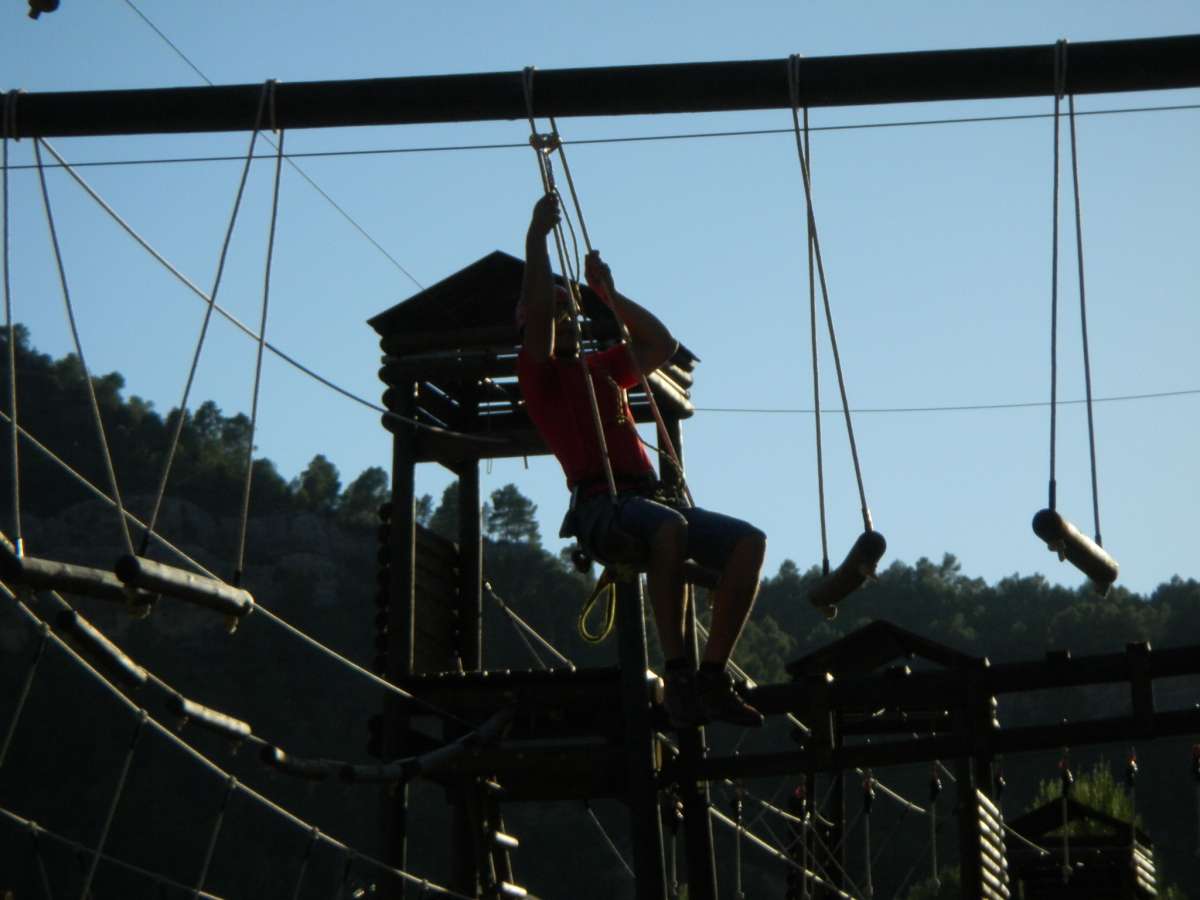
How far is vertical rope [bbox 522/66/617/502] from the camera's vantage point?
22.9ft

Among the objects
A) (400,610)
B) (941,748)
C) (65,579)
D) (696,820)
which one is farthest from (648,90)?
(400,610)

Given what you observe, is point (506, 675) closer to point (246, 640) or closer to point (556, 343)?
point (556, 343)

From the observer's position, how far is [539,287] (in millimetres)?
7066

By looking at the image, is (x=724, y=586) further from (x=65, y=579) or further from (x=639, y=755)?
(x=639, y=755)

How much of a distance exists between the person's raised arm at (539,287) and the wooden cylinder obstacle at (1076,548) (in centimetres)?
196

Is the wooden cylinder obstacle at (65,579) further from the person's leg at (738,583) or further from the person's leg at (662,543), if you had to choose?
the person's leg at (738,583)

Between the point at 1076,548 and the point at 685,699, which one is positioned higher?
the point at 1076,548

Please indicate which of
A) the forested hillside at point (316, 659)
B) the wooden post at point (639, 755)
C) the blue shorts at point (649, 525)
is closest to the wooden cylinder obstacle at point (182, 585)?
the blue shorts at point (649, 525)

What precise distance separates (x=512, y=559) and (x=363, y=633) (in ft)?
25.3

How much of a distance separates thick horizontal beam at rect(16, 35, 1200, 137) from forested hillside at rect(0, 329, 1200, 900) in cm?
4217

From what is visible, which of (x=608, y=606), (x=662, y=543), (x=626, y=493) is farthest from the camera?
(x=608, y=606)

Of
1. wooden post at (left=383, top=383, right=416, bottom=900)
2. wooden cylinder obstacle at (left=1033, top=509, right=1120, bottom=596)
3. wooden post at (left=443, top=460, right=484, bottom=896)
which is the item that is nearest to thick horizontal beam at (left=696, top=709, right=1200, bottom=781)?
wooden post at (left=443, top=460, right=484, bottom=896)

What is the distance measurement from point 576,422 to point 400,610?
5.45m

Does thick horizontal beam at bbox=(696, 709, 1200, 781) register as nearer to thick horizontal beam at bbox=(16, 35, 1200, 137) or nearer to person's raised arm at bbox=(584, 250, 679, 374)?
person's raised arm at bbox=(584, 250, 679, 374)
